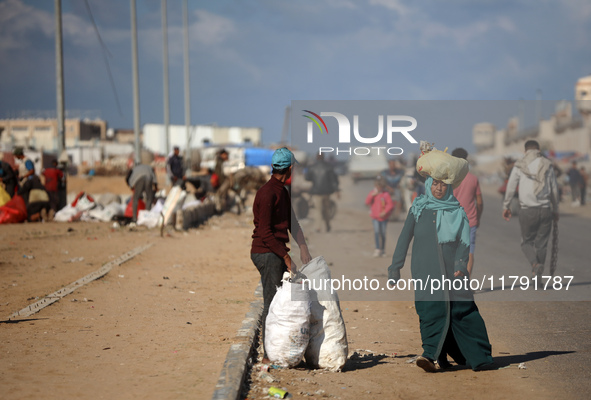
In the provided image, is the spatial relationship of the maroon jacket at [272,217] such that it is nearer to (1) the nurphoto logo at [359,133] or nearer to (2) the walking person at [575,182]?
(1) the nurphoto logo at [359,133]

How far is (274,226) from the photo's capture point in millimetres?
6477

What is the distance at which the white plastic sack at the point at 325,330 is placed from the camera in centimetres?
629

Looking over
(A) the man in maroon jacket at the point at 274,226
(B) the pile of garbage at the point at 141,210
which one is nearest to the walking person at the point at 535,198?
(A) the man in maroon jacket at the point at 274,226

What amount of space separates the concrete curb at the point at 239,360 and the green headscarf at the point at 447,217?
Result: 1825mm

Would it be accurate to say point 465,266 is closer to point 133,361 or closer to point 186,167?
point 133,361

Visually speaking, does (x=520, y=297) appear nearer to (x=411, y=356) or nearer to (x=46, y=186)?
(x=411, y=356)

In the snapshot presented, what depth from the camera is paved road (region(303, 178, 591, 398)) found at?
6.73 meters

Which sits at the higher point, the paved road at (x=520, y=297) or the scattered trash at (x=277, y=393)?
the scattered trash at (x=277, y=393)

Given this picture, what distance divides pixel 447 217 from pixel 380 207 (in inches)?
183

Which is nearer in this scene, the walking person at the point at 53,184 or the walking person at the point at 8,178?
the walking person at the point at 8,178

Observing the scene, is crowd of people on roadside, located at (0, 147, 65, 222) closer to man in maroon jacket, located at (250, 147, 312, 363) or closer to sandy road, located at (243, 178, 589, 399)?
sandy road, located at (243, 178, 589, 399)

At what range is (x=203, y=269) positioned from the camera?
12297 mm

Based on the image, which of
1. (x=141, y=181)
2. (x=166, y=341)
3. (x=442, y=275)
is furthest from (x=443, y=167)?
(x=141, y=181)

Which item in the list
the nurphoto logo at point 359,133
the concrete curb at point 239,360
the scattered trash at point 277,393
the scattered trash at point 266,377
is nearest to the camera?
the concrete curb at point 239,360
